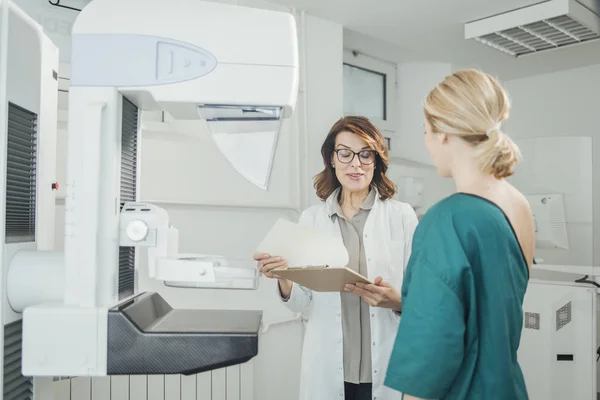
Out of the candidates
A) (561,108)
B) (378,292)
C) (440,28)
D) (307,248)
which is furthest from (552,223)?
(307,248)

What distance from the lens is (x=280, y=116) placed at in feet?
3.18

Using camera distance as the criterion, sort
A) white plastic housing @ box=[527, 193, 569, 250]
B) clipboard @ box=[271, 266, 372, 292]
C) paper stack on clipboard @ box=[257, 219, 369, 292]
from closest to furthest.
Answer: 1. clipboard @ box=[271, 266, 372, 292]
2. paper stack on clipboard @ box=[257, 219, 369, 292]
3. white plastic housing @ box=[527, 193, 569, 250]

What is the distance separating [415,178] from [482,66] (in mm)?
979

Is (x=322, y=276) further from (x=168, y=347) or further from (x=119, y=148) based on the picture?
(x=119, y=148)

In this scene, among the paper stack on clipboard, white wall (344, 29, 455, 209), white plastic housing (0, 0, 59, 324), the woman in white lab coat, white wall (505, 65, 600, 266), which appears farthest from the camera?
white wall (505, 65, 600, 266)

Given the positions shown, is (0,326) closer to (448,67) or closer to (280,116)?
(280,116)

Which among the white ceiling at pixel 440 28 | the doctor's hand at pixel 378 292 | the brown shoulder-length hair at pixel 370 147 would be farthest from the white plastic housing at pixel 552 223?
the doctor's hand at pixel 378 292

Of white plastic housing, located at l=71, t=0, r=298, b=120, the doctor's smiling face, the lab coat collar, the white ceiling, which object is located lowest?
the lab coat collar

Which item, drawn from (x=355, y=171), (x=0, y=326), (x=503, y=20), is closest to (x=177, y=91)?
(x=0, y=326)

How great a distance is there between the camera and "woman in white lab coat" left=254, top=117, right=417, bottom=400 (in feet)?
4.86

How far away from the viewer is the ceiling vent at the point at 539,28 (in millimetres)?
2455

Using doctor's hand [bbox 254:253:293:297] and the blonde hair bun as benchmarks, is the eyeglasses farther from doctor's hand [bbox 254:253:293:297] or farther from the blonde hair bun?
the blonde hair bun

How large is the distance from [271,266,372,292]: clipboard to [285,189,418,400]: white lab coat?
24cm

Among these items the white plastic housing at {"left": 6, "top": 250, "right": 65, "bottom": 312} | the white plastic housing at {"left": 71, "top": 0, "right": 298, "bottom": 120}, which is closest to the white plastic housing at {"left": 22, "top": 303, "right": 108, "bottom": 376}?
the white plastic housing at {"left": 6, "top": 250, "right": 65, "bottom": 312}
